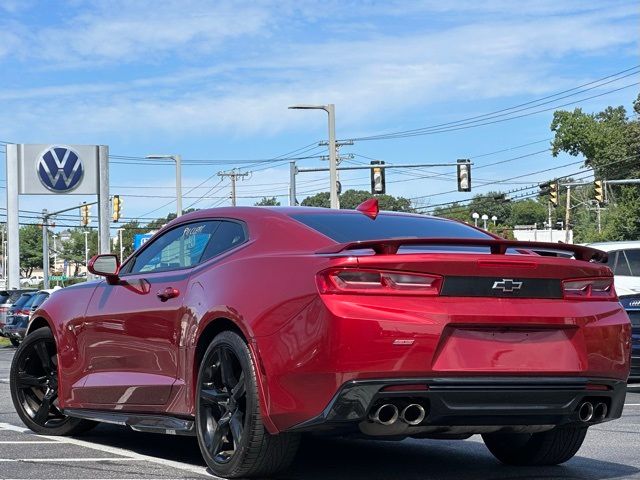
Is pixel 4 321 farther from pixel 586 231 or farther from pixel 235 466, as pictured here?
pixel 586 231

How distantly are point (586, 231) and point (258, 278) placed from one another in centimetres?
9970

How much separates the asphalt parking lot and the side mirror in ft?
3.51

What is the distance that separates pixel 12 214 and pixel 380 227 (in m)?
45.2

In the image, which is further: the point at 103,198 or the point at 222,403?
the point at 103,198

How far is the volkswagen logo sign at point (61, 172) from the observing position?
47656 millimetres

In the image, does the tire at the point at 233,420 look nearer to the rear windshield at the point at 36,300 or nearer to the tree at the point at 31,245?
the rear windshield at the point at 36,300

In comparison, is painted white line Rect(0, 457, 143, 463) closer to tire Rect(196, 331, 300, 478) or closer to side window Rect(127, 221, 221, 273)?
tire Rect(196, 331, 300, 478)

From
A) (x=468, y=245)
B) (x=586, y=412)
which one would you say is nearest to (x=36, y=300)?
(x=468, y=245)

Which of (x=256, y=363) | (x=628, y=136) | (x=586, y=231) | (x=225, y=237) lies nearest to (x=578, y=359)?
(x=256, y=363)

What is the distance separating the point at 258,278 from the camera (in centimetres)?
580

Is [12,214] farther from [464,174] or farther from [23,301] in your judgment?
[23,301]

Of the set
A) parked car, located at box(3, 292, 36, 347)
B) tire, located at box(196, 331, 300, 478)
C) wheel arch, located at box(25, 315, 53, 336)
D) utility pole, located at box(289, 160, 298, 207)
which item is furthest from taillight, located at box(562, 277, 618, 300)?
utility pole, located at box(289, 160, 298, 207)

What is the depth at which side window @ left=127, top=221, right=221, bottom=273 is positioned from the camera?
6.71 metres

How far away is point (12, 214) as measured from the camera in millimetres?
49594
